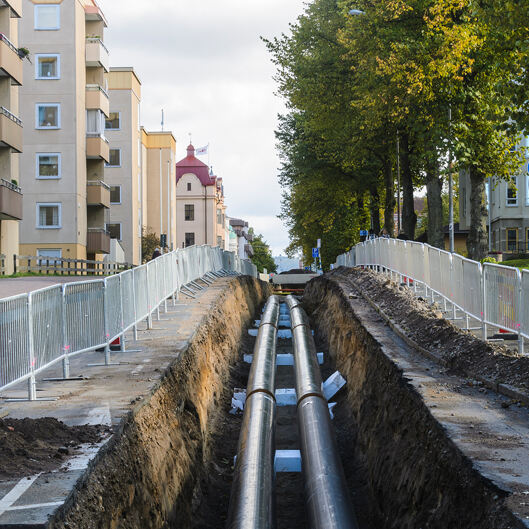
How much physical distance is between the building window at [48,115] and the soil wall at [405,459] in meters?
29.6

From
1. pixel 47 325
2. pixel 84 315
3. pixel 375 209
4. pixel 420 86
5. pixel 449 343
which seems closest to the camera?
pixel 47 325

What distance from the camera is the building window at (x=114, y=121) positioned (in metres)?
57.9

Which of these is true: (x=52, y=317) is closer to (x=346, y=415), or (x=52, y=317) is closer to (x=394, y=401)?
(x=394, y=401)

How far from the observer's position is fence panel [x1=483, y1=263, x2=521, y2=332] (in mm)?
11445

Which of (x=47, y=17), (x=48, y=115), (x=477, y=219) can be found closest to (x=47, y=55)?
(x=47, y=17)

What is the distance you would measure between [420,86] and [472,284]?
1135 centimetres

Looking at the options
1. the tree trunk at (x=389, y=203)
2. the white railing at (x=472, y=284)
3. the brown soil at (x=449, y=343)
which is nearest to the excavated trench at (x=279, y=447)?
the brown soil at (x=449, y=343)

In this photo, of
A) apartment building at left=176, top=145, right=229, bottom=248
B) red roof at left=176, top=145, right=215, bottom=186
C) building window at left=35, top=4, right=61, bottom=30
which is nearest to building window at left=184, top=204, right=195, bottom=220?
apartment building at left=176, top=145, right=229, bottom=248

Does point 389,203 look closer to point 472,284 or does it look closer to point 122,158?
point 472,284

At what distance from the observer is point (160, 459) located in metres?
9.09

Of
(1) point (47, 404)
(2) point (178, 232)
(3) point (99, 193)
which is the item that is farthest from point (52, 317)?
(2) point (178, 232)

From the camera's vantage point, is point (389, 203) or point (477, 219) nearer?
point (477, 219)

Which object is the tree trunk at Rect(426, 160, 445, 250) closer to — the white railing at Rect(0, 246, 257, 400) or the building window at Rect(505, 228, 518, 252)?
the white railing at Rect(0, 246, 257, 400)

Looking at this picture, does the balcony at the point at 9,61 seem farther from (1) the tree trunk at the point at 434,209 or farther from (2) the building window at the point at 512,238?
(2) the building window at the point at 512,238
